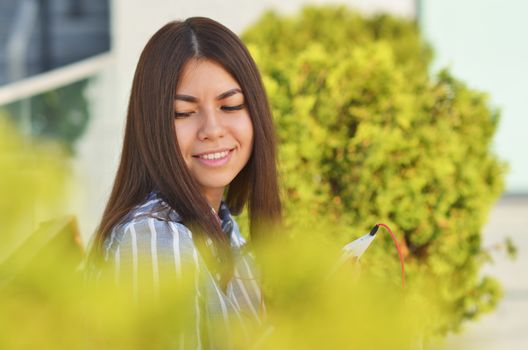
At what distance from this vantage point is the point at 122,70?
242 inches

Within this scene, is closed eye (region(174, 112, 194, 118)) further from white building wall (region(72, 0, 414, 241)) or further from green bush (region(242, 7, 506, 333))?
white building wall (region(72, 0, 414, 241))

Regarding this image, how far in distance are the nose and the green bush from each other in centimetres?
153

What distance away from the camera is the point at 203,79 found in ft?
5.51

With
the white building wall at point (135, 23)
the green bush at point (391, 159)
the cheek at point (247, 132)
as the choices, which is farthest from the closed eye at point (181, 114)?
the white building wall at point (135, 23)

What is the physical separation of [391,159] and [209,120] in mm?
2071

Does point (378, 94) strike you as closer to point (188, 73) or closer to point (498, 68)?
point (188, 73)

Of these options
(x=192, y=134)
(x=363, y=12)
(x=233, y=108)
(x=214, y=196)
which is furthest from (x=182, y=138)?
(x=363, y=12)

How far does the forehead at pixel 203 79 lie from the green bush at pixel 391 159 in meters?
1.50

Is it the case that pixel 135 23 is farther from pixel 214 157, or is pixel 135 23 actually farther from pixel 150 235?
pixel 150 235

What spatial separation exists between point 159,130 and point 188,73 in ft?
0.38

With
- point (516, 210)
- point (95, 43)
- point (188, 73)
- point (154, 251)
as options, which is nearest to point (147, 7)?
point (95, 43)

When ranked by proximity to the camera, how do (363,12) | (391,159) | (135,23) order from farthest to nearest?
(363,12), (135,23), (391,159)

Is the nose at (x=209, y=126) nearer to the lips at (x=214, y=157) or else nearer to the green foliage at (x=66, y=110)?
the lips at (x=214, y=157)

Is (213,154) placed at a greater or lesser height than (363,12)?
A: lesser
